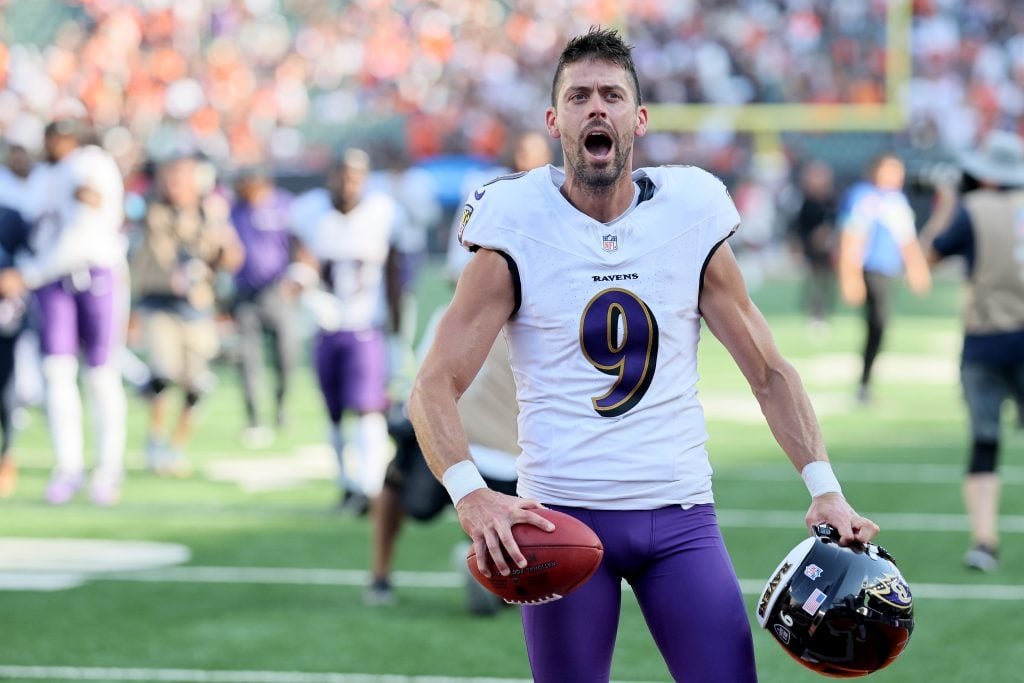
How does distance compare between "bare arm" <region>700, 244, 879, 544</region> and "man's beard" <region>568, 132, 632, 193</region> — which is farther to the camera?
"bare arm" <region>700, 244, 879, 544</region>

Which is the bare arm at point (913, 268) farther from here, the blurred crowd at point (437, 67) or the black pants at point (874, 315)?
the blurred crowd at point (437, 67)

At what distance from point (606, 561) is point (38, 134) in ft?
56.5

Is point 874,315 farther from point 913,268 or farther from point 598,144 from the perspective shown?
point 598,144

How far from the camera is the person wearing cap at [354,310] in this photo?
900cm

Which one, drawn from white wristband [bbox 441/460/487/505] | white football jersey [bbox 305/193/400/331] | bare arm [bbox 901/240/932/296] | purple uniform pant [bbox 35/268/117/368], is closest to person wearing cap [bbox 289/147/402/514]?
white football jersey [bbox 305/193/400/331]

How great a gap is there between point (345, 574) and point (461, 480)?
14.3 feet

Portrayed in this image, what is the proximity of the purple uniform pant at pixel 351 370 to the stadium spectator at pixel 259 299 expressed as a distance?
3350mm

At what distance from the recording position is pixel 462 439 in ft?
11.5

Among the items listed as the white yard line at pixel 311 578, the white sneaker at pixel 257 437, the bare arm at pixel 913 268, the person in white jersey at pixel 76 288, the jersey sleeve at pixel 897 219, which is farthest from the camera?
the bare arm at pixel 913 268

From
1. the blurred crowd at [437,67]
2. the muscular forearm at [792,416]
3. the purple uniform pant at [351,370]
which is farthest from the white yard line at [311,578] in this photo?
the blurred crowd at [437,67]

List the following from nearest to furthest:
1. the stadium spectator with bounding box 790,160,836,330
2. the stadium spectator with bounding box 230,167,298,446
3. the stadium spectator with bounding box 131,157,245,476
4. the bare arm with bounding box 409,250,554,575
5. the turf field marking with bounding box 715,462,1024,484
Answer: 1. the bare arm with bounding box 409,250,554,575
2. the turf field marking with bounding box 715,462,1024,484
3. the stadium spectator with bounding box 131,157,245,476
4. the stadium spectator with bounding box 230,167,298,446
5. the stadium spectator with bounding box 790,160,836,330

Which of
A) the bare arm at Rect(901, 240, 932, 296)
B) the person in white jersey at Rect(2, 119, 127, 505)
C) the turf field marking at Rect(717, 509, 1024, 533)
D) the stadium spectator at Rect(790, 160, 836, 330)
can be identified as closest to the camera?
the turf field marking at Rect(717, 509, 1024, 533)

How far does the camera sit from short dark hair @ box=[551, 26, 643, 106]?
3.54 metres

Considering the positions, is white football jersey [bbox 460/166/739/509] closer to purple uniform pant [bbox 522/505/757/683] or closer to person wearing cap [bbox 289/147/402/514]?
purple uniform pant [bbox 522/505/757/683]
